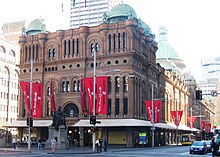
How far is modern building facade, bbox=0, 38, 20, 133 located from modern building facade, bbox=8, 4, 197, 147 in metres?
40.1

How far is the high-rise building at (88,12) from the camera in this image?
165 metres

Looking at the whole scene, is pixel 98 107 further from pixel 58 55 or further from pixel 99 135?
pixel 58 55

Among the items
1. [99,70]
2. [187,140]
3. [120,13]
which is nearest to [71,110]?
[99,70]

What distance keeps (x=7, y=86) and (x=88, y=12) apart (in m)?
62.4

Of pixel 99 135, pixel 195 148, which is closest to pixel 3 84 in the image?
pixel 99 135

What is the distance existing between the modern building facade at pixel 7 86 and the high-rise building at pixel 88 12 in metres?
47.7

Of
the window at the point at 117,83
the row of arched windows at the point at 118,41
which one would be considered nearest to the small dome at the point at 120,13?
the row of arched windows at the point at 118,41

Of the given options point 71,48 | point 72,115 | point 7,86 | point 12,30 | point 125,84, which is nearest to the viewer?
point 125,84

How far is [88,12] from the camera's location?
167 metres

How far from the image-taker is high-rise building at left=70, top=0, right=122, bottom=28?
16525cm

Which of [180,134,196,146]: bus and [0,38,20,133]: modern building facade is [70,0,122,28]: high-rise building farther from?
[180,134,196,146]: bus

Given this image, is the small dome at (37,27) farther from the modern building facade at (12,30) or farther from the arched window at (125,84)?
the modern building facade at (12,30)

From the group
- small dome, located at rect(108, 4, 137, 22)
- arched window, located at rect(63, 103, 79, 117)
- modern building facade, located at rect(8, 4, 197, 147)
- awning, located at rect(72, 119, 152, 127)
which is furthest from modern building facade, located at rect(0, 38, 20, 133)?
awning, located at rect(72, 119, 152, 127)

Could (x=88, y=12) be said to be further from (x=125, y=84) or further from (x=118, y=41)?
(x=125, y=84)
